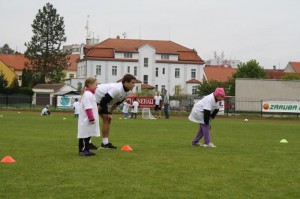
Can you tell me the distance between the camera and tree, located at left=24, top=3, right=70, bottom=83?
96.2 metres

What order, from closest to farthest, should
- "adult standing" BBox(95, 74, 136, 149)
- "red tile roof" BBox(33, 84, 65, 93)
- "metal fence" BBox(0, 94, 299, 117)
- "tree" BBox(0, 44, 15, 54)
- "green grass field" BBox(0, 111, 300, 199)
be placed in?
1. "green grass field" BBox(0, 111, 300, 199)
2. "adult standing" BBox(95, 74, 136, 149)
3. "metal fence" BBox(0, 94, 299, 117)
4. "red tile roof" BBox(33, 84, 65, 93)
5. "tree" BBox(0, 44, 15, 54)

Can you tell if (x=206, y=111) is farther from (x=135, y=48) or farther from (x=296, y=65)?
(x=296, y=65)

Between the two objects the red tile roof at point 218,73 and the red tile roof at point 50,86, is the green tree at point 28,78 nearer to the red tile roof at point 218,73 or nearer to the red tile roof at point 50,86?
the red tile roof at point 50,86

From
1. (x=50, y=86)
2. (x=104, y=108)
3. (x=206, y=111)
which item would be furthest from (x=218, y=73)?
(x=104, y=108)

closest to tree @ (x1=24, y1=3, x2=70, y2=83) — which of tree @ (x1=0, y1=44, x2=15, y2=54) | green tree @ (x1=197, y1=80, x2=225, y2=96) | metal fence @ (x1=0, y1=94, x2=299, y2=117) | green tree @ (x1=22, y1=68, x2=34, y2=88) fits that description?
green tree @ (x1=22, y1=68, x2=34, y2=88)

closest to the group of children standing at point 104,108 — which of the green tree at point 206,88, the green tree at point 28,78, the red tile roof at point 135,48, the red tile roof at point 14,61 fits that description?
the green tree at point 206,88

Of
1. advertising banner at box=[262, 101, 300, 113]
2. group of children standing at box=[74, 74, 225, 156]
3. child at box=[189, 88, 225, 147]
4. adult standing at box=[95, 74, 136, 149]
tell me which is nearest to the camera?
group of children standing at box=[74, 74, 225, 156]

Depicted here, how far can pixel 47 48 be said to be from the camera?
97062 millimetres

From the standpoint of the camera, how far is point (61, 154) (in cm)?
1200

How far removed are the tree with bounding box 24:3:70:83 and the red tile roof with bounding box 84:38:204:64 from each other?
556 centimetres

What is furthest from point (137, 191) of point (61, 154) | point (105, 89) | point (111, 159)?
point (105, 89)

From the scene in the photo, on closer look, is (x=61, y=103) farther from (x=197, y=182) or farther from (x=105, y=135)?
(x=197, y=182)

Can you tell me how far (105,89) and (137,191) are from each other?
239 inches

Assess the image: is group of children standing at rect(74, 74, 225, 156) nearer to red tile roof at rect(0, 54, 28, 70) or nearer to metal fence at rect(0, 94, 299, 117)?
metal fence at rect(0, 94, 299, 117)
